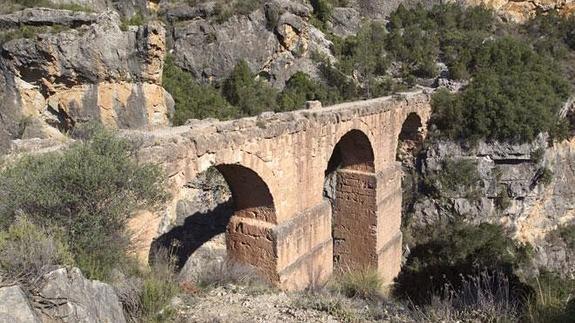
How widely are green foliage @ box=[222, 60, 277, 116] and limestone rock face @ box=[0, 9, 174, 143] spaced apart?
4.81m

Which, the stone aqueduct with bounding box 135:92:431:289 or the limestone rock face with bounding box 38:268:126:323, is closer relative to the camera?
the limestone rock face with bounding box 38:268:126:323

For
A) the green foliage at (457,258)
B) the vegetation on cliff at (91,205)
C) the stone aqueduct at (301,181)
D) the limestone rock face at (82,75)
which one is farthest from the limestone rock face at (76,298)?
the limestone rock face at (82,75)

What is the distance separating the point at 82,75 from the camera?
20578 millimetres

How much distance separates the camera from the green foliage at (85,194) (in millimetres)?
5379

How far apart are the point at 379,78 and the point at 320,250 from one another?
1868 centimetres

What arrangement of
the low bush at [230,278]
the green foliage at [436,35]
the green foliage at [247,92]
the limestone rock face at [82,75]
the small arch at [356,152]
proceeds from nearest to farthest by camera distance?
the low bush at [230,278]
the small arch at [356,152]
the limestone rock face at [82,75]
the green foliage at [247,92]
the green foliage at [436,35]

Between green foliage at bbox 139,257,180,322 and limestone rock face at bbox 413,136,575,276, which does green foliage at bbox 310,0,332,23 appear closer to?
limestone rock face at bbox 413,136,575,276

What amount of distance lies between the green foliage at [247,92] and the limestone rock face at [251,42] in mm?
1097

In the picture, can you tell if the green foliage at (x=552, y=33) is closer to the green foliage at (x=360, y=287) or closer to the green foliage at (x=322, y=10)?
the green foliage at (x=322, y=10)

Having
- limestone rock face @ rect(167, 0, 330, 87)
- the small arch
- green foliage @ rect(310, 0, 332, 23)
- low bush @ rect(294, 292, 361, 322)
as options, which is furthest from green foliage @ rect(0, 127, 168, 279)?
green foliage @ rect(310, 0, 332, 23)

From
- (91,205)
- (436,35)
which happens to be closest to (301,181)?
(91,205)

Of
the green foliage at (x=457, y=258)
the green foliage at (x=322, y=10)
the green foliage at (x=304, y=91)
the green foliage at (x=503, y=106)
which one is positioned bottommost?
the green foliage at (x=457, y=258)

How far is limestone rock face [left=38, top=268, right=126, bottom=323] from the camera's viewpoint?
3961 mm

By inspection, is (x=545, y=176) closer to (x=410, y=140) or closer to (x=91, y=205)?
(x=410, y=140)
